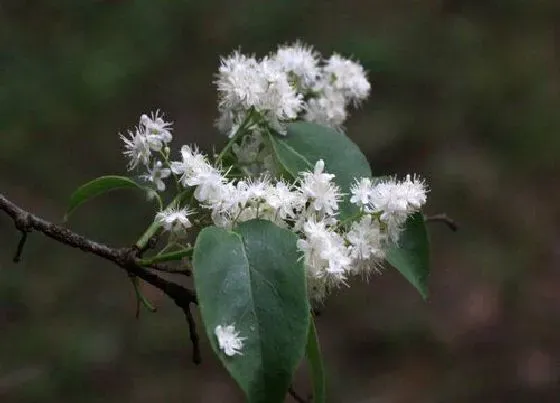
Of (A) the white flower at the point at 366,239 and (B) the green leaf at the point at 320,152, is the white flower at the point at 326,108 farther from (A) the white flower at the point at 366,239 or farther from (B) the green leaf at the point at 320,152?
(A) the white flower at the point at 366,239

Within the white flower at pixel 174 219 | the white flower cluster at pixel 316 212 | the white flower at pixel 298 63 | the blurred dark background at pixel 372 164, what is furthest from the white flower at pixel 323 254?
the blurred dark background at pixel 372 164

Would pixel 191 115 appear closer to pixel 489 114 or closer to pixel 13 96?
pixel 13 96

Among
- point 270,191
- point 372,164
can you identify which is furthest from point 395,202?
point 372,164

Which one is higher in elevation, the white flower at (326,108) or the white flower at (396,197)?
the white flower at (326,108)

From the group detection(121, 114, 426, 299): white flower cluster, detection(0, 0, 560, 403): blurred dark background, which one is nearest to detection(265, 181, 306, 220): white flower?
A: detection(121, 114, 426, 299): white flower cluster

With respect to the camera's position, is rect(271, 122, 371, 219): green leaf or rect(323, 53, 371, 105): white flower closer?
rect(271, 122, 371, 219): green leaf

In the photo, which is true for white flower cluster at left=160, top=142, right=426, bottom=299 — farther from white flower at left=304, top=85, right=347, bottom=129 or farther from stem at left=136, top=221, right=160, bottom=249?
white flower at left=304, top=85, right=347, bottom=129
